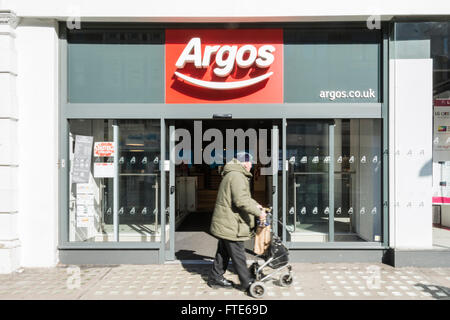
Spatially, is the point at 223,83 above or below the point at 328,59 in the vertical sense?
below

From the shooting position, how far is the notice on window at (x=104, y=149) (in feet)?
21.3

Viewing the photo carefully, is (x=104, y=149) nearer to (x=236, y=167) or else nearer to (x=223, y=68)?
(x=223, y=68)

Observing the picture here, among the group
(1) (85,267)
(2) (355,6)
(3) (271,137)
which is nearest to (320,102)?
(3) (271,137)

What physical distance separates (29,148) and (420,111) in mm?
6550

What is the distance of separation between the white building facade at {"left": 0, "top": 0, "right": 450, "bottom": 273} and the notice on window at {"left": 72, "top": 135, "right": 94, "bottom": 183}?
20 centimetres

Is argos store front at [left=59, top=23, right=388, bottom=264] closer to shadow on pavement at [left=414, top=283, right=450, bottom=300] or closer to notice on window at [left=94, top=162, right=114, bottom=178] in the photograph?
notice on window at [left=94, top=162, right=114, bottom=178]

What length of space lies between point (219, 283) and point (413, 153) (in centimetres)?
386

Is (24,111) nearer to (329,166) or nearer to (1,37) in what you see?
(1,37)

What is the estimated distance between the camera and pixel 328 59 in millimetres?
6344

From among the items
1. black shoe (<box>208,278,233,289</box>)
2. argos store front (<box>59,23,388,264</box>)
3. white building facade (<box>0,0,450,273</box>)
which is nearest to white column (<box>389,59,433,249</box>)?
white building facade (<box>0,0,450,273</box>)

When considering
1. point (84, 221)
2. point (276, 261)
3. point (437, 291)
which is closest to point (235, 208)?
point (276, 261)

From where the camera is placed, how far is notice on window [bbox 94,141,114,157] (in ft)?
21.3

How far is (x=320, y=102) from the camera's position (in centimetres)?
632

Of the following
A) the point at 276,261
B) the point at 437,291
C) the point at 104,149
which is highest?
the point at 104,149
